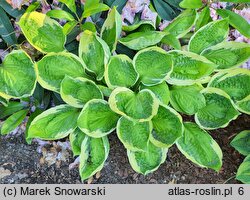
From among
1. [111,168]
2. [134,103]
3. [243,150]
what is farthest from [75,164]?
[243,150]

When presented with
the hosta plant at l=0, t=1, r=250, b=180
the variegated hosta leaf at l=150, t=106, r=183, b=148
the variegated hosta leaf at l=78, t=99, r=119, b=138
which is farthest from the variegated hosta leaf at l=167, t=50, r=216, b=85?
the variegated hosta leaf at l=78, t=99, r=119, b=138

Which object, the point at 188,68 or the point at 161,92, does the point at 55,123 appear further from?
the point at 188,68

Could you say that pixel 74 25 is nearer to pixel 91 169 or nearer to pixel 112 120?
pixel 112 120

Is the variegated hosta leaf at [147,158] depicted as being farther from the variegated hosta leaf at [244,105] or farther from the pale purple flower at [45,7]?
the pale purple flower at [45,7]

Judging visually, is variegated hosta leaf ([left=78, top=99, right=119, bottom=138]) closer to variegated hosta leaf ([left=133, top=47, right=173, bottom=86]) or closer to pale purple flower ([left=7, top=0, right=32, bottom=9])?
variegated hosta leaf ([left=133, top=47, right=173, bottom=86])

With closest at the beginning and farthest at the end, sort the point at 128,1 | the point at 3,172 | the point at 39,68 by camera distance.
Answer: the point at 39,68, the point at 128,1, the point at 3,172

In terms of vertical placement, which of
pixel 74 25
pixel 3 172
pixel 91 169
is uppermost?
pixel 74 25

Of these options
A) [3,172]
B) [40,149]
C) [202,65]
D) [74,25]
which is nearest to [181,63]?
[202,65]
